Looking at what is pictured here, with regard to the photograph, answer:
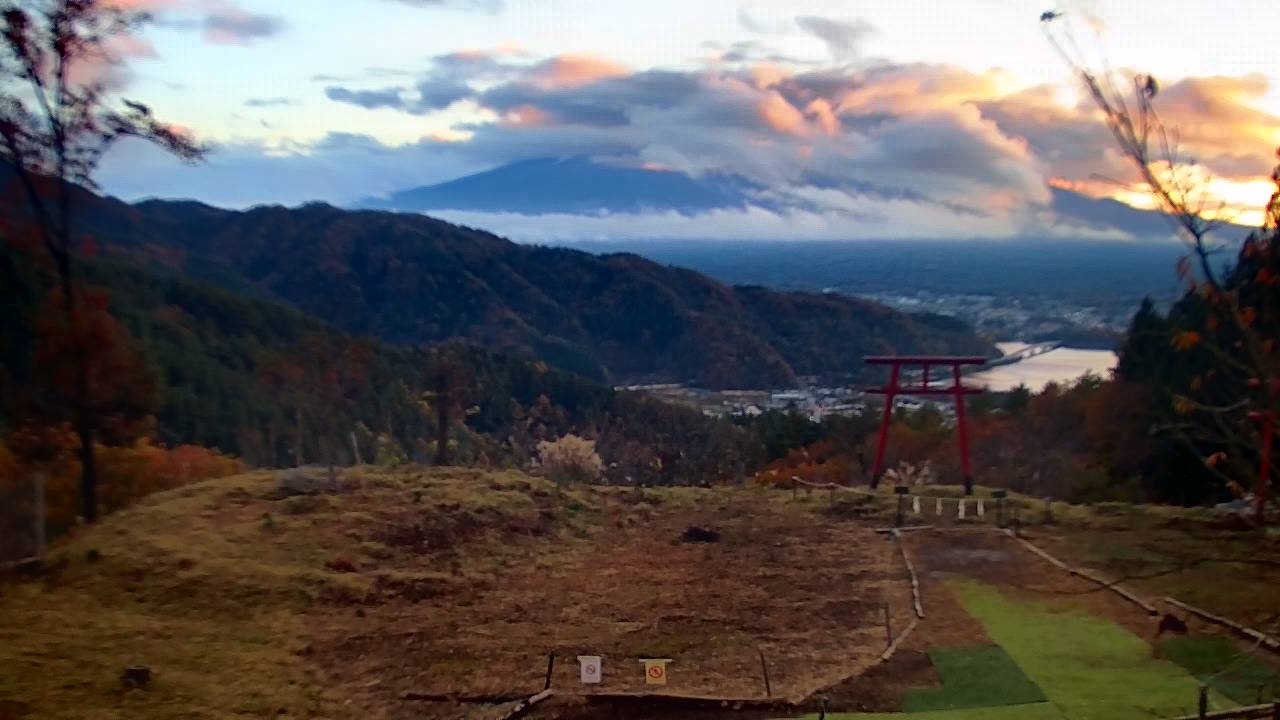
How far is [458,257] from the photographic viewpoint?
88312 millimetres

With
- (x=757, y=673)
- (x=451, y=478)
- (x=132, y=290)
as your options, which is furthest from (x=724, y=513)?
(x=132, y=290)

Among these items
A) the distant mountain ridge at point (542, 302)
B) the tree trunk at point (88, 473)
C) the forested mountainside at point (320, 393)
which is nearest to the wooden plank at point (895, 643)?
the tree trunk at point (88, 473)

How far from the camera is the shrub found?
21.7m

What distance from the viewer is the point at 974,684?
827 centimetres

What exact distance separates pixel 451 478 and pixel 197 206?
90.5 m

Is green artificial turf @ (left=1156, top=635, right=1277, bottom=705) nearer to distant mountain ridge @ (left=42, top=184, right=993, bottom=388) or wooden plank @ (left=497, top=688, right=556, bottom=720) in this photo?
wooden plank @ (left=497, top=688, right=556, bottom=720)

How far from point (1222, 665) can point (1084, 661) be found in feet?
3.47

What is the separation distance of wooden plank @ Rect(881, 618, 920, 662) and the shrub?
37.0ft

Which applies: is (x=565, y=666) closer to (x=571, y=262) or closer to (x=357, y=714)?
(x=357, y=714)

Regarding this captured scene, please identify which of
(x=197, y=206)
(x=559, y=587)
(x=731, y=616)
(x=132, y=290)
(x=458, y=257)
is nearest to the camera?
(x=731, y=616)

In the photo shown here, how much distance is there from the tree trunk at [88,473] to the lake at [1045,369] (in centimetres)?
3187

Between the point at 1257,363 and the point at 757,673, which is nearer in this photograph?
the point at 1257,363

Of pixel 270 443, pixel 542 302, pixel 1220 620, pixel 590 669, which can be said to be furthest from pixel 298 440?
pixel 542 302

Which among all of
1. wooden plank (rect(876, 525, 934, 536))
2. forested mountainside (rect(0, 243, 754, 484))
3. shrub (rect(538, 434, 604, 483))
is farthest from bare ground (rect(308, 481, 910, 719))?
shrub (rect(538, 434, 604, 483))
